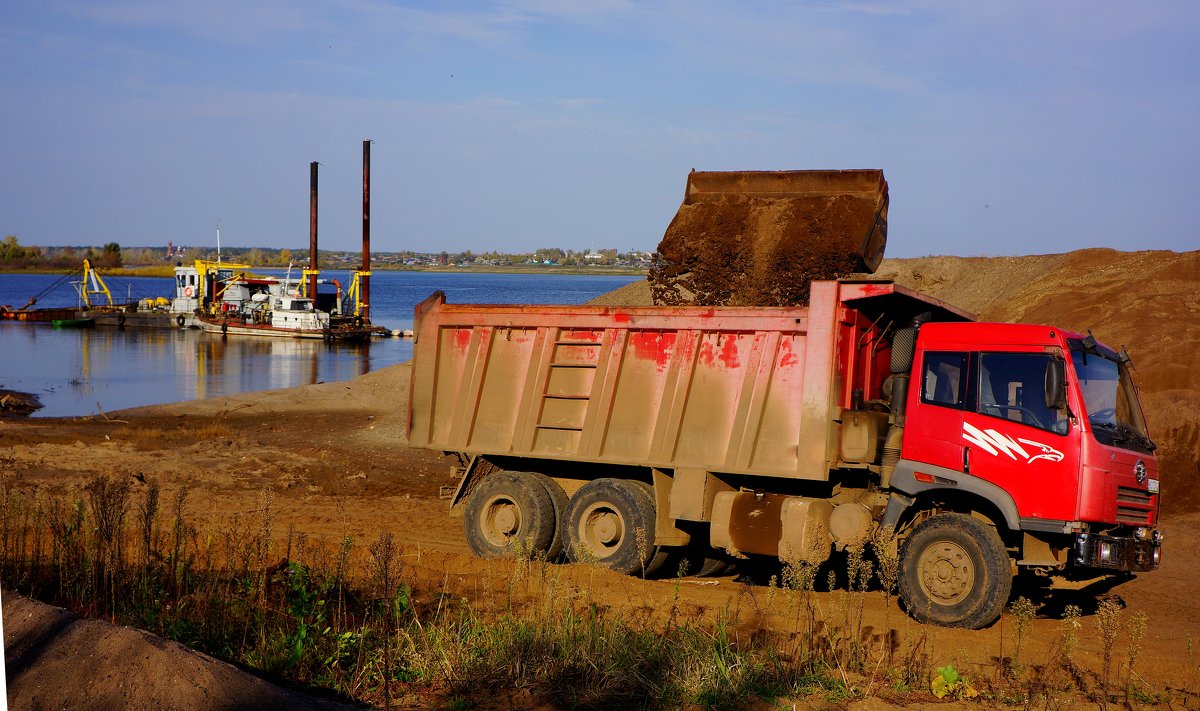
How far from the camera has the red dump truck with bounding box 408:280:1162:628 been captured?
8.88 meters

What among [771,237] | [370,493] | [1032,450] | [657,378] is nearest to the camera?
[1032,450]

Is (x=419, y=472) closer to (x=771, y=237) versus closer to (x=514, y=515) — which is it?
(x=514, y=515)

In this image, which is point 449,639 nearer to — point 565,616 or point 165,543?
point 565,616

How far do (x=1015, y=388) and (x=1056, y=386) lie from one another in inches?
24.3

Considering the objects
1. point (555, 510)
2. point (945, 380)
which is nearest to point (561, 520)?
point (555, 510)

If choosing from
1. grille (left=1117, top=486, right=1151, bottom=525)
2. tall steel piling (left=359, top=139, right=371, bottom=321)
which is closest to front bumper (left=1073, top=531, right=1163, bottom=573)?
grille (left=1117, top=486, right=1151, bottom=525)

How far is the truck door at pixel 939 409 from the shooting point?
924 cm

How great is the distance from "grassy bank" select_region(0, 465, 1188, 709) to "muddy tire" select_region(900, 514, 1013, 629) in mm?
324

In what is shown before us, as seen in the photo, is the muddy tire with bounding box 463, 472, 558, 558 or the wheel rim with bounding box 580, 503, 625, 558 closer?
the wheel rim with bounding box 580, 503, 625, 558

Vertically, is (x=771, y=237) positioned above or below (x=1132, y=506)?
above

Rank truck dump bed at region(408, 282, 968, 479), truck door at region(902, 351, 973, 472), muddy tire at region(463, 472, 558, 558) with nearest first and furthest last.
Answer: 1. truck door at region(902, 351, 973, 472)
2. truck dump bed at region(408, 282, 968, 479)
3. muddy tire at region(463, 472, 558, 558)

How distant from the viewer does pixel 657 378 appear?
35.1 ft

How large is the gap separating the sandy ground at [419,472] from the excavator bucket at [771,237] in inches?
134

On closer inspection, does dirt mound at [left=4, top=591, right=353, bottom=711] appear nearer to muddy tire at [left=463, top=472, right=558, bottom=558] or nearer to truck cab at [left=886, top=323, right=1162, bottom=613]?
muddy tire at [left=463, top=472, right=558, bottom=558]
